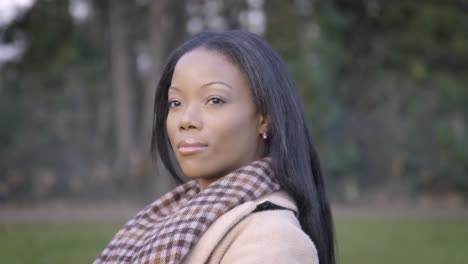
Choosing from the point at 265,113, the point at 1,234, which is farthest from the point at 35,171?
the point at 265,113

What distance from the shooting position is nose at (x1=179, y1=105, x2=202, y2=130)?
1.91 metres

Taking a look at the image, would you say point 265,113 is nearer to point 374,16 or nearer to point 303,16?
point 303,16

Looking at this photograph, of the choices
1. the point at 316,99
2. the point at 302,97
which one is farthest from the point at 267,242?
the point at 316,99

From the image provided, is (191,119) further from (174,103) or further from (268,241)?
(268,241)

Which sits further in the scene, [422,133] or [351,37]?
[351,37]

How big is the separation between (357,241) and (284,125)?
276 inches

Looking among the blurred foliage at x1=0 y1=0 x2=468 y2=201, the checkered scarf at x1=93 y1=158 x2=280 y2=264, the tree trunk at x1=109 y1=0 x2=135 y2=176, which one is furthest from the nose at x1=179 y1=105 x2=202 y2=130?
the tree trunk at x1=109 y1=0 x2=135 y2=176

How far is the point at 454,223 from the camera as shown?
10.6 metres

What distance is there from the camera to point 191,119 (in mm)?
1907

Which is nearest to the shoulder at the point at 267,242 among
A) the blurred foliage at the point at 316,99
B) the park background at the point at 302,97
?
the park background at the point at 302,97

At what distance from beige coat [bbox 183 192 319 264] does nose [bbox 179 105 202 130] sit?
0.26 meters

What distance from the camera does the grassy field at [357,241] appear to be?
294 inches

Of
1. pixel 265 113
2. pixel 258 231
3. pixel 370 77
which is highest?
pixel 265 113

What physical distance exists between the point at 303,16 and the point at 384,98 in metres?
2.20
